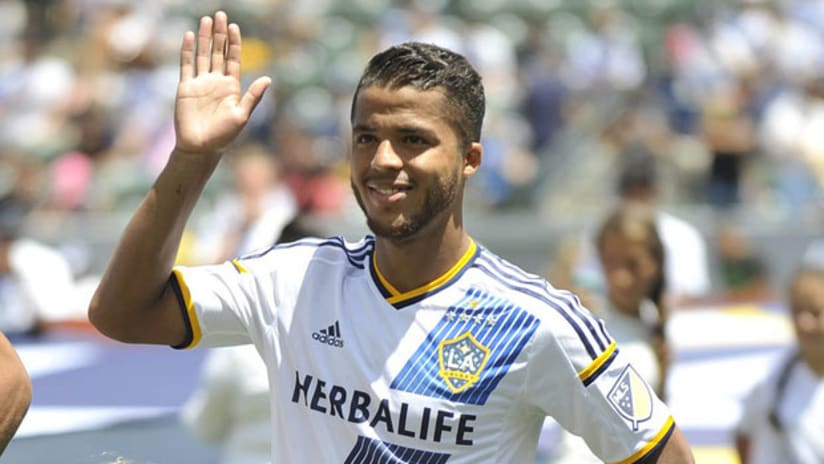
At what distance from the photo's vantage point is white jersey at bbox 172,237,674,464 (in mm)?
2922

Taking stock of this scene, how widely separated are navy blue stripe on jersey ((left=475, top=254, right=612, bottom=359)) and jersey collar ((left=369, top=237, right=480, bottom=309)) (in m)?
0.04

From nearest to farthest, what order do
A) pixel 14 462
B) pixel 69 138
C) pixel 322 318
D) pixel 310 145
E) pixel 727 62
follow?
pixel 322 318, pixel 14 462, pixel 310 145, pixel 69 138, pixel 727 62

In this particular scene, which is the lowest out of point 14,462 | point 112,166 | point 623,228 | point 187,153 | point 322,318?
point 112,166

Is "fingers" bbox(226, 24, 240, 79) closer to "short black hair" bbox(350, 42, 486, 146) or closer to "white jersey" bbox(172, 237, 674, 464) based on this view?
"short black hair" bbox(350, 42, 486, 146)

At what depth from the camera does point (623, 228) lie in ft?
16.1

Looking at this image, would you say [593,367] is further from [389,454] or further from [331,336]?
[331,336]

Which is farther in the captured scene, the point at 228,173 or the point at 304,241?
the point at 228,173

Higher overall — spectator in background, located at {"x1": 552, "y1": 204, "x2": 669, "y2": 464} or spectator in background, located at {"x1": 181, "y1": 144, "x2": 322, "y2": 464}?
spectator in background, located at {"x1": 552, "y1": 204, "x2": 669, "y2": 464}

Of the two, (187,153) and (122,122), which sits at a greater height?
(187,153)

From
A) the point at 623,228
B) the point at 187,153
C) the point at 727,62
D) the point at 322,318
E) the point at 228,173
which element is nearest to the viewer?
the point at 187,153

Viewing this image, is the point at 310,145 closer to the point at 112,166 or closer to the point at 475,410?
the point at 112,166

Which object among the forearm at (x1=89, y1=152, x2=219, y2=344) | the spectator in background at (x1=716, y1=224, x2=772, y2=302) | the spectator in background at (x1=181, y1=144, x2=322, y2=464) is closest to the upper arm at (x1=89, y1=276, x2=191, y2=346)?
the forearm at (x1=89, y1=152, x2=219, y2=344)

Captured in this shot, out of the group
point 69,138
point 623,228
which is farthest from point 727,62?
point 623,228

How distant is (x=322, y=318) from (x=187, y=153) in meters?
0.46
